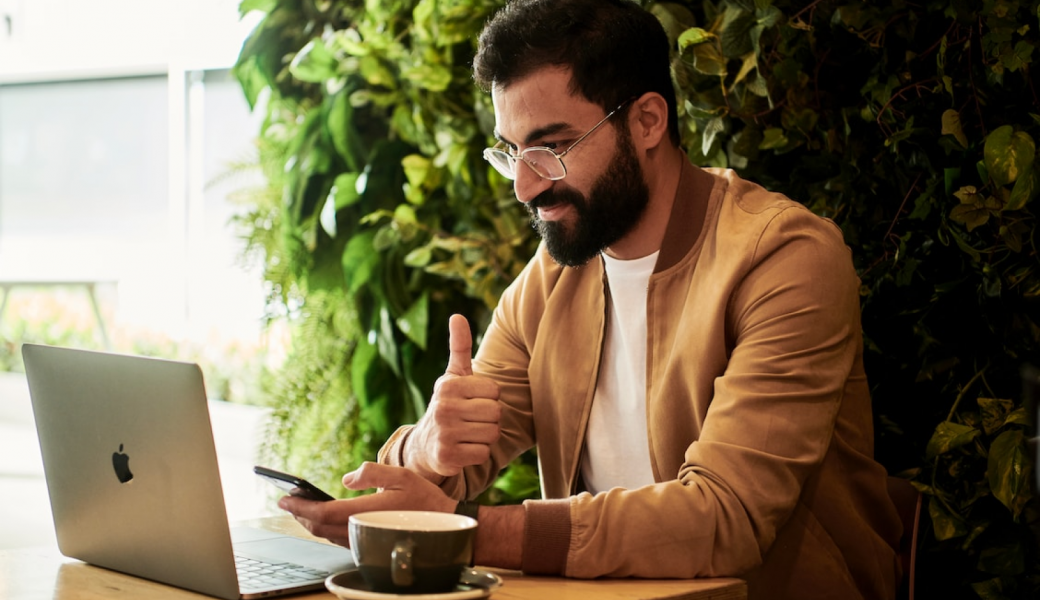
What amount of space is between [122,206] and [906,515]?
14.4 feet

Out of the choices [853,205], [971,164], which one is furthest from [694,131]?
[971,164]

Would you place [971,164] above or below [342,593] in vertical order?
above

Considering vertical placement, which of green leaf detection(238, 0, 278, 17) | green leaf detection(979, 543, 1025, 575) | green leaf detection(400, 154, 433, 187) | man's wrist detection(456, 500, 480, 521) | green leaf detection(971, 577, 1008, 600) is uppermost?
green leaf detection(238, 0, 278, 17)

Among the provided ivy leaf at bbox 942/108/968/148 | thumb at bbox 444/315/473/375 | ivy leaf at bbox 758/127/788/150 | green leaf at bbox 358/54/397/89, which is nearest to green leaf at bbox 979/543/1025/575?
ivy leaf at bbox 942/108/968/148

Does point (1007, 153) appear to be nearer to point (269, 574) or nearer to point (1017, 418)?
point (1017, 418)

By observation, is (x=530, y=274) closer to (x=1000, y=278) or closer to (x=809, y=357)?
(x=809, y=357)

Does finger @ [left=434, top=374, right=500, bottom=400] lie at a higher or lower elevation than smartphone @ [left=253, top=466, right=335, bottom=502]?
higher

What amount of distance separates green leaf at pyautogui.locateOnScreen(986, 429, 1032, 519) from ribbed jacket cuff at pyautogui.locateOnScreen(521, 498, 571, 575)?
71 cm

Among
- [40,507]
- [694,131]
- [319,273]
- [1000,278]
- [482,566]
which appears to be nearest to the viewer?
[482,566]

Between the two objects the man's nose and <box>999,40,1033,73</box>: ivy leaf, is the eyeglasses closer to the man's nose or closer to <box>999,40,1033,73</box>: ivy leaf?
the man's nose

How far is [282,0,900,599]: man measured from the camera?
1.30 meters

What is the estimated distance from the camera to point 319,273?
2906mm

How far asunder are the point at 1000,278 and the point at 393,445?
0.95 metres

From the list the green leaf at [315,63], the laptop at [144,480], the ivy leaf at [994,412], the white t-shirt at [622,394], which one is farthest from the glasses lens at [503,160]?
the green leaf at [315,63]
